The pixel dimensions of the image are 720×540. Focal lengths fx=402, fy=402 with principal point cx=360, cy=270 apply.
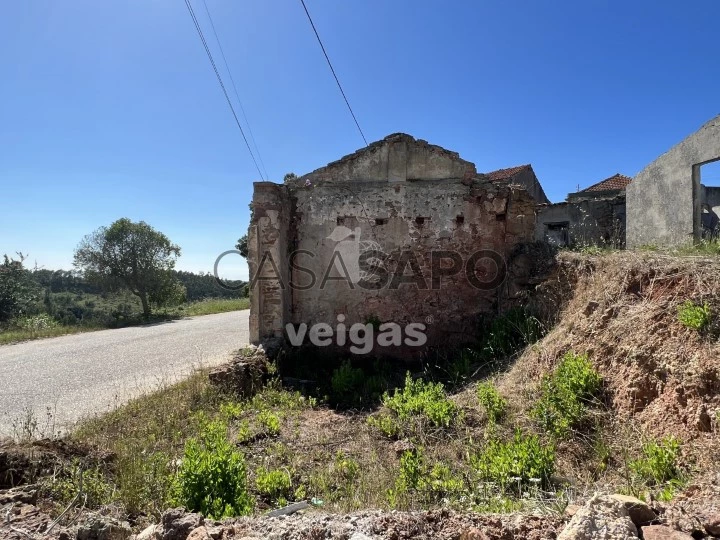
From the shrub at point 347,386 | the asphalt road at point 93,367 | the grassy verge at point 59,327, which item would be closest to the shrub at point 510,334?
the shrub at point 347,386

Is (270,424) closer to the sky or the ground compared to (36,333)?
closer to the sky

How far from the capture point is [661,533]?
5.71ft

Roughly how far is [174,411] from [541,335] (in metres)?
5.09

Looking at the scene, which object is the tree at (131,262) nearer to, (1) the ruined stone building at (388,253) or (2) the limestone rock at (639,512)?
(1) the ruined stone building at (388,253)

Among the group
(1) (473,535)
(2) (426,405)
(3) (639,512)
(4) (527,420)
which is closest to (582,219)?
(4) (527,420)

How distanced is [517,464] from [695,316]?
87.1 inches

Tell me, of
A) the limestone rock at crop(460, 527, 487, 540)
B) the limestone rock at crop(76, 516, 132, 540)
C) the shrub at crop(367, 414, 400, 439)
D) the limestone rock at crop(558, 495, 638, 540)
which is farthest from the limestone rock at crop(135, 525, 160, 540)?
the shrub at crop(367, 414, 400, 439)

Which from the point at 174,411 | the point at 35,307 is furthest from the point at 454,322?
the point at 35,307

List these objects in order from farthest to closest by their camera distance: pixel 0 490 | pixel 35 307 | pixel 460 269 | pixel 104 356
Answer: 1. pixel 35 307
2. pixel 104 356
3. pixel 460 269
4. pixel 0 490

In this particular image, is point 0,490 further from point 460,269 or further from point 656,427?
point 460,269

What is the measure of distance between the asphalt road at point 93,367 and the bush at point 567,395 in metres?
5.38

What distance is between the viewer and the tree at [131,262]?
67.7ft

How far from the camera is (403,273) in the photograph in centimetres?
742

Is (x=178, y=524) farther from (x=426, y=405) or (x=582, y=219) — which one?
(x=582, y=219)
